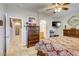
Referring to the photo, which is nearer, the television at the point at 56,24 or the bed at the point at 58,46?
the bed at the point at 58,46

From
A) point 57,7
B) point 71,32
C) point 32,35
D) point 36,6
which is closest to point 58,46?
point 71,32

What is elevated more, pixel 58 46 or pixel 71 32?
pixel 71 32

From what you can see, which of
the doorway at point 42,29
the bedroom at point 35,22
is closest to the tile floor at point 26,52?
the bedroom at point 35,22

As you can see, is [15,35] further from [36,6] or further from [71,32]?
[71,32]

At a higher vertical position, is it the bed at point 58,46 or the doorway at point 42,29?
the doorway at point 42,29

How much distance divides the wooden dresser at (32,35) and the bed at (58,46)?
74 mm

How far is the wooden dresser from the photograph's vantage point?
6.34ft

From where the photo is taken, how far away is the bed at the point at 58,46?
72.1 inches

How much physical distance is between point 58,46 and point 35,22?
49cm

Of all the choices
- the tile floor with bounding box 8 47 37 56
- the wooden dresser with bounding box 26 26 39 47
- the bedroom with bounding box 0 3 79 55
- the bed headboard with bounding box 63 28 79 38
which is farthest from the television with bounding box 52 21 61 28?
the tile floor with bounding box 8 47 37 56

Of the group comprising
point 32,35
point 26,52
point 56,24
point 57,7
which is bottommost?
point 26,52

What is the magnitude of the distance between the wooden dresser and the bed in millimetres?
74

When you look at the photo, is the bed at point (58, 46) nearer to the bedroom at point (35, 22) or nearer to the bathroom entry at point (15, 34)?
the bedroom at point (35, 22)

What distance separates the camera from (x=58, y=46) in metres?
1.88
